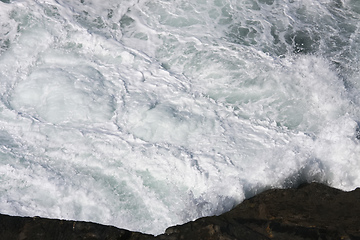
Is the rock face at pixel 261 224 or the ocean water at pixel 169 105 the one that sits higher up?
the rock face at pixel 261 224

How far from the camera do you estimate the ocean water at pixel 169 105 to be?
469 centimetres

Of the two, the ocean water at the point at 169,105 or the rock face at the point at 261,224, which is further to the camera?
the ocean water at the point at 169,105

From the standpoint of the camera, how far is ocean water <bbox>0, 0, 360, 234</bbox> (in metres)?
4.69

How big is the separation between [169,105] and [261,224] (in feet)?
8.29

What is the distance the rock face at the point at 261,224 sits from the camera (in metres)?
3.53

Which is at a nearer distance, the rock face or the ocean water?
the rock face

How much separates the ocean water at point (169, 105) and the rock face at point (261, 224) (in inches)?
20.4

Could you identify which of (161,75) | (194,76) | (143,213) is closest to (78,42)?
(161,75)

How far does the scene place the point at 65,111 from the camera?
222 inches

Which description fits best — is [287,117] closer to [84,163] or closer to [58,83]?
[84,163]

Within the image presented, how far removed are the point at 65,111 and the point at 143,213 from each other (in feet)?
6.26

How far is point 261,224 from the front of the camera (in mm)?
3768

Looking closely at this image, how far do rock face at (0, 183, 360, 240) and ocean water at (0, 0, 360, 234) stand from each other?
→ 20.4 inches

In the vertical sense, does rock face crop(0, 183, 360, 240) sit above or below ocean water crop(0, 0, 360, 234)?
above
